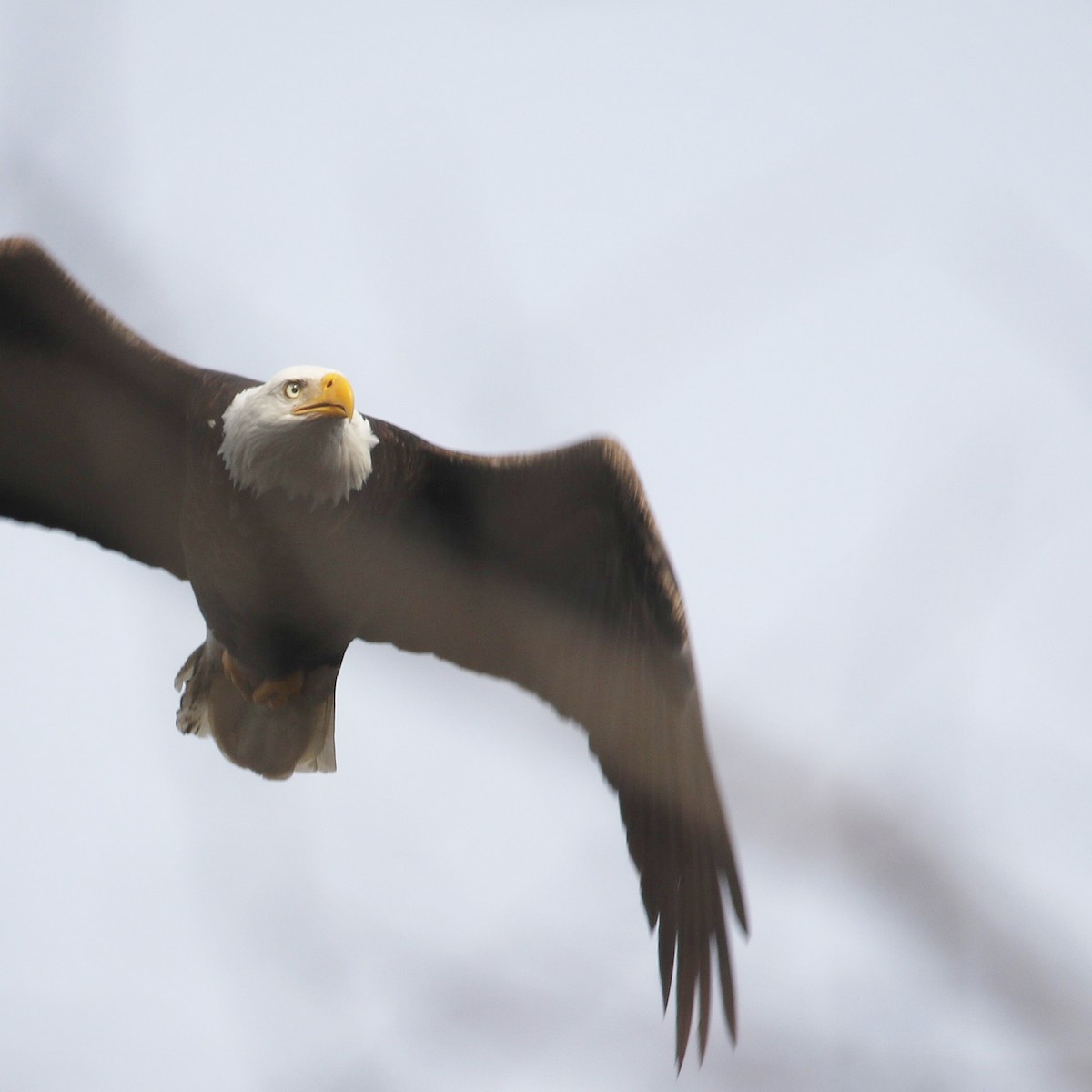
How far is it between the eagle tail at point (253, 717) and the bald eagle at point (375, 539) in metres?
0.17

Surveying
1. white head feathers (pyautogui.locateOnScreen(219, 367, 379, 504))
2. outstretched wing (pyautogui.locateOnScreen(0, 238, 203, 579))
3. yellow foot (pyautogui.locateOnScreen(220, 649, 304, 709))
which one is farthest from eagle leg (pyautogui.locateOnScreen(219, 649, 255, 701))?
white head feathers (pyautogui.locateOnScreen(219, 367, 379, 504))

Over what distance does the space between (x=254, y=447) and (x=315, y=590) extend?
1.74 ft

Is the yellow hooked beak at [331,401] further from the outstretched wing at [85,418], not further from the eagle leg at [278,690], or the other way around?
the eagle leg at [278,690]

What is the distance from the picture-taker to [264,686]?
532 cm

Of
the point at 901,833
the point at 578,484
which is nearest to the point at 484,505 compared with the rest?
the point at 578,484

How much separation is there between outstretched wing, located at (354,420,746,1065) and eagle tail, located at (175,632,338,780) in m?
0.49

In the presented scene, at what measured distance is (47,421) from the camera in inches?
194

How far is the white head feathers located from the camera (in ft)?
14.2

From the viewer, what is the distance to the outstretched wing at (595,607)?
4.51m

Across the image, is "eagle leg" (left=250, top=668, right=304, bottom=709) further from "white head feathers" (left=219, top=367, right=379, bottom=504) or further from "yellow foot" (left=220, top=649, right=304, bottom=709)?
"white head feathers" (left=219, top=367, right=379, bottom=504)

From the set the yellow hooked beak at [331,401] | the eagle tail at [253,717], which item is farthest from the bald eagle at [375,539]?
the eagle tail at [253,717]

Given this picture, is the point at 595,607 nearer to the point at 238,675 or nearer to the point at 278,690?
the point at 278,690

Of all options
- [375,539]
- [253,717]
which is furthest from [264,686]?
[375,539]

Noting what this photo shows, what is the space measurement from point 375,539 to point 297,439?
0.45 meters
